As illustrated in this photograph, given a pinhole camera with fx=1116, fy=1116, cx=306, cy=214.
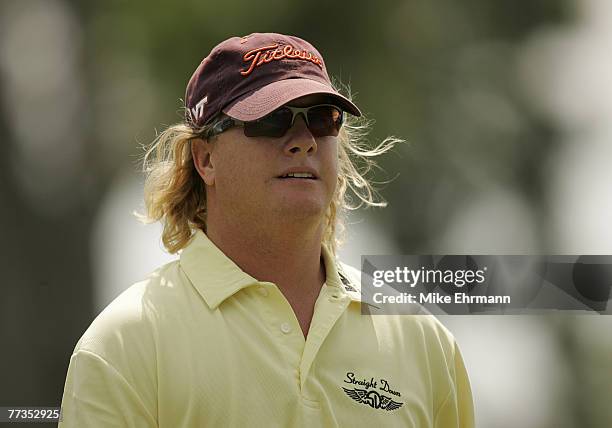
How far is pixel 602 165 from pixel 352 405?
3.69 meters

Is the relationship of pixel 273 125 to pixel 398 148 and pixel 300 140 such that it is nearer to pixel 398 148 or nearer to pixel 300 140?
pixel 300 140

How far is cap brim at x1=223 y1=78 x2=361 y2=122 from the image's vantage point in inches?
104

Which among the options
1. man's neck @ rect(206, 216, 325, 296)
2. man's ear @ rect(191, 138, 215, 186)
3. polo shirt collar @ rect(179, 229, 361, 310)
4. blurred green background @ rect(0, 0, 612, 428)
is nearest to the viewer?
polo shirt collar @ rect(179, 229, 361, 310)

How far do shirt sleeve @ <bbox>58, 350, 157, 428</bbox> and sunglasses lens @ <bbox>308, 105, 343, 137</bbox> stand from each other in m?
0.75

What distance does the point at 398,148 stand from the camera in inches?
227

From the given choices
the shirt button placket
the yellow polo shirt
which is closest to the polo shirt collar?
the yellow polo shirt

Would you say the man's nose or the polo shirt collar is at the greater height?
the man's nose

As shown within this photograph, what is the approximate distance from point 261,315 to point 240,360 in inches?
5.7

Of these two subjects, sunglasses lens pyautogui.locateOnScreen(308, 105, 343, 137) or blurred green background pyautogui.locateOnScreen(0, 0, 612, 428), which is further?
blurred green background pyautogui.locateOnScreen(0, 0, 612, 428)

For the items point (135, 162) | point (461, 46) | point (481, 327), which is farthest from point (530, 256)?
point (135, 162)

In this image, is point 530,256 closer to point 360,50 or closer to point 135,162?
point 360,50

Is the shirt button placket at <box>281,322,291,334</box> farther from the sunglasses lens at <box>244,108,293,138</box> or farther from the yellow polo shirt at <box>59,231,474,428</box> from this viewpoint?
the sunglasses lens at <box>244,108,293,138</box>

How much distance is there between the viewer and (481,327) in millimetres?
5418

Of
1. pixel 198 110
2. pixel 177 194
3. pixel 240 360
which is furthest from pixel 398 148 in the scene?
pixel 240 360
